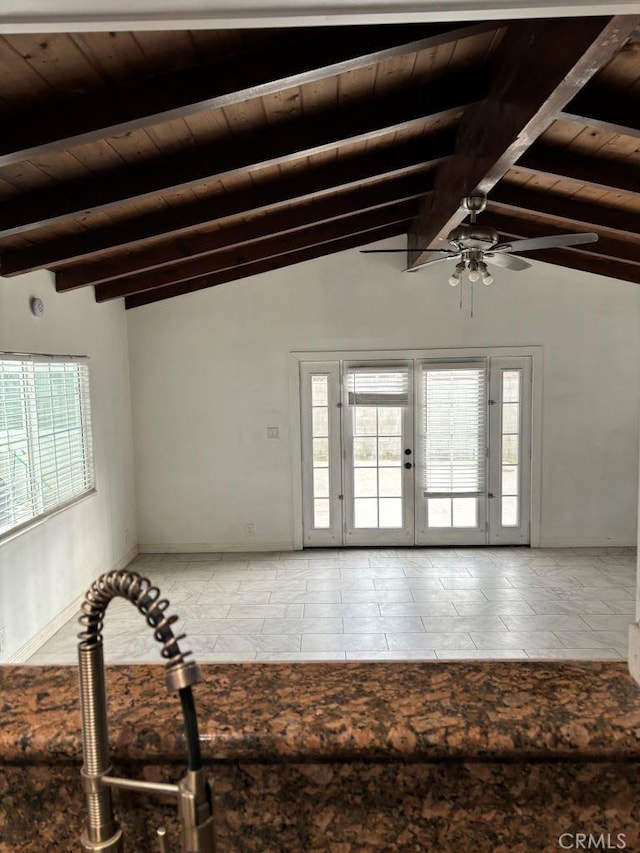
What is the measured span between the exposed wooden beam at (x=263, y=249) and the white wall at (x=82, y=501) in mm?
383

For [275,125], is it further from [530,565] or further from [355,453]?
[530,565]

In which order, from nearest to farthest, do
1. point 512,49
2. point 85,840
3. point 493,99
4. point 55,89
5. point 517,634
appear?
1. point 85,840
2. point 55,89
3. point 512,49
4. point 493,99
5. point 517,634

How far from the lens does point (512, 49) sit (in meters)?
2.60

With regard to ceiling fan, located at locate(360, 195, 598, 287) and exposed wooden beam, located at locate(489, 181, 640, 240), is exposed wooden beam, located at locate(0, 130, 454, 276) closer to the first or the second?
ceiling fan, located at locate(360, 195, 598, 287)

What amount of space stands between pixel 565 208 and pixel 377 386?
2540 millimetres

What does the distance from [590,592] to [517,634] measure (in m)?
1.21

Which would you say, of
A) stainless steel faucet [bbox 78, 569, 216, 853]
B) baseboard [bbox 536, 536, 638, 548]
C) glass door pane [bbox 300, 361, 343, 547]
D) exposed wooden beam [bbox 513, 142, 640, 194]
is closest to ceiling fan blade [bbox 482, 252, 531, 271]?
exposed wooden beam [bbox 513, 142, 640, 194]

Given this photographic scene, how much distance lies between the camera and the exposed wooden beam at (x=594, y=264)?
6137 mm

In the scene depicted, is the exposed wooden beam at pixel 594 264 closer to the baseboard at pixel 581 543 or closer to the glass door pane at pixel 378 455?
the glass door pane at pixel 378 455

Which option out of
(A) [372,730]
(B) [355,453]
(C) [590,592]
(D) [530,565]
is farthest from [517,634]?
(A) [372,730]

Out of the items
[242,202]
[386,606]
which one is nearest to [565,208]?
[242,202]

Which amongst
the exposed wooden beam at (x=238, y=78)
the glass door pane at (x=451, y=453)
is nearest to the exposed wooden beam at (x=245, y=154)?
the exposed wooden beam at (x=238, y=78)

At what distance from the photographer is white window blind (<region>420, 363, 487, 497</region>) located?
6434 millimetres

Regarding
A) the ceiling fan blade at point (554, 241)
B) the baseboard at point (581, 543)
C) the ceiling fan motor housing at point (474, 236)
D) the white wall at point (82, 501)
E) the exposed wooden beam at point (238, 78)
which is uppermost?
the exposed wooden beam at point (238, 78)
